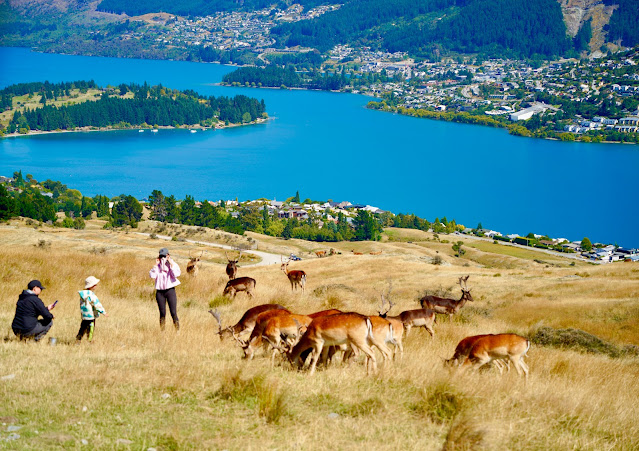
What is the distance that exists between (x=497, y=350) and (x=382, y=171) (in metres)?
147

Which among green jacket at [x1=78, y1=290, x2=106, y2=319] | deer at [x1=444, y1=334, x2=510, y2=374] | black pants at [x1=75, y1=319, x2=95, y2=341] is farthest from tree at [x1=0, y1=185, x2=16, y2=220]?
deer at [x1=444, y1=334, x2=510, y2=374]

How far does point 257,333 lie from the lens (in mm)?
9875

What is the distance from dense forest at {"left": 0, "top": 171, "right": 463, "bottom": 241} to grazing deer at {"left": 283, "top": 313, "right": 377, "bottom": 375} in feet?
229

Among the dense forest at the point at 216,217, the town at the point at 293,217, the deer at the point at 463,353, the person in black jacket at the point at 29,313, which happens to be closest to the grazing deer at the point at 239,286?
the person in black jacket at the point at 29,313

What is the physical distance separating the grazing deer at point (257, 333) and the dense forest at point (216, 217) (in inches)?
2684

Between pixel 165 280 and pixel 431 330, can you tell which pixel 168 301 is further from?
pixel 431 330

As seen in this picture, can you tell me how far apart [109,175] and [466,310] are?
126969 mm

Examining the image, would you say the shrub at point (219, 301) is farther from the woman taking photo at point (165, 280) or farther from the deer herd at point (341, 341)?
the deer herd at point (341, 341)

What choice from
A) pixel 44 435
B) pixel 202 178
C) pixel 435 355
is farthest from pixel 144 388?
pixel 202 178

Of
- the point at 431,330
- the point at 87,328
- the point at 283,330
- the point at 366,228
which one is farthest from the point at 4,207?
the point at 283,330

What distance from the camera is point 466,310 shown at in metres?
20.8

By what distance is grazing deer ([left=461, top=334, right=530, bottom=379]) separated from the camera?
383 inches

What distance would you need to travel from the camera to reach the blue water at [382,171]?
124 meters

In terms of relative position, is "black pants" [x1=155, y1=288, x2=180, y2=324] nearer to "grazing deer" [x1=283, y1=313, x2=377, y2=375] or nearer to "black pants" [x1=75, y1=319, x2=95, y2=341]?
"black pants" [x1=75, y1=319, x2=95, y2=341]
